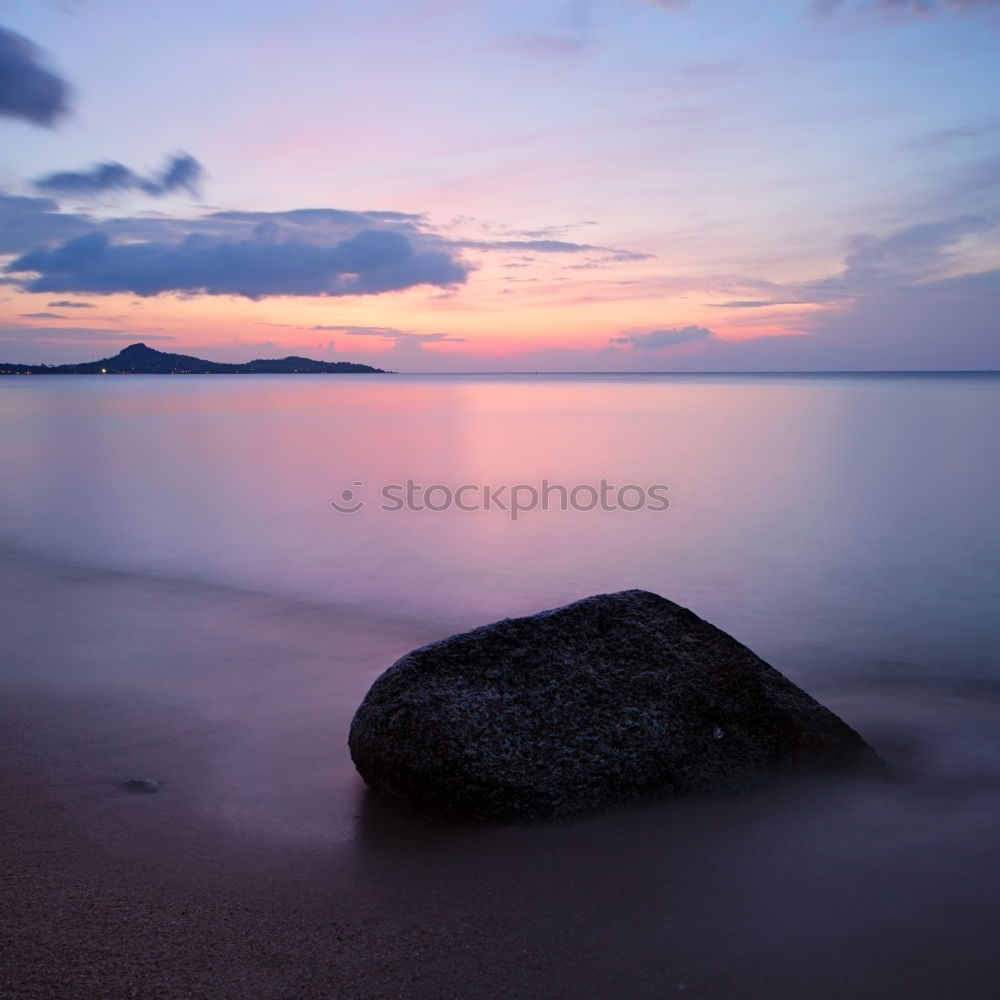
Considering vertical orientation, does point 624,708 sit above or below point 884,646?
above

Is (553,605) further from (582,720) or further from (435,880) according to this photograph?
(435,880)

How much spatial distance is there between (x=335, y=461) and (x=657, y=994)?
2377 cm

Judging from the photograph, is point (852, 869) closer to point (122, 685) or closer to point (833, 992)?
point (833, 992)

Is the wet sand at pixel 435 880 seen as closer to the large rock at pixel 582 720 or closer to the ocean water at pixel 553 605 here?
the ocean water at pixel 553 605

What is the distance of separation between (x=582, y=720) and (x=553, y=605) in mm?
5531

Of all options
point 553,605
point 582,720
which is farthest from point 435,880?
point 553,605

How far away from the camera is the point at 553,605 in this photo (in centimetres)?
1026

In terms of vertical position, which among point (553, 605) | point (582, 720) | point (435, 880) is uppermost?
point (582, 720)

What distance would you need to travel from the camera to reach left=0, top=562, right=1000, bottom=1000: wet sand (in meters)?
3.32

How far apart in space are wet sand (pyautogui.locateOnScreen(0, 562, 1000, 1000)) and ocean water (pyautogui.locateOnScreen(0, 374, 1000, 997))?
21 millimetres

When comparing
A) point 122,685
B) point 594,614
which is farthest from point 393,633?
point 594,614

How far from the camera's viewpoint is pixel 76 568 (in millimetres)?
11312

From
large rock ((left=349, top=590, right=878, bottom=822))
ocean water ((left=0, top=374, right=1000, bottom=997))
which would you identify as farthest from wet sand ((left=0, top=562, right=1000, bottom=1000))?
large rock ((left=349, top=590, right=878, bottom=822))

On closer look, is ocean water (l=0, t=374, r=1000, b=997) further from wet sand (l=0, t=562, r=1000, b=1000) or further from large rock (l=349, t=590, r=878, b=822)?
large rock (l=349, t=590, r=878, b=822)
